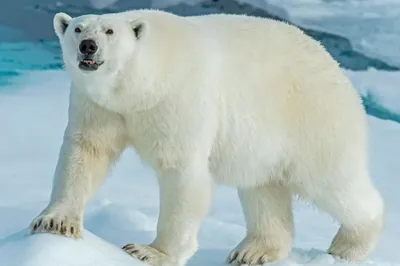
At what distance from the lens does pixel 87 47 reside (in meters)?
3.05

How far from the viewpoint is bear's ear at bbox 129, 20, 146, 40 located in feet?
10.5

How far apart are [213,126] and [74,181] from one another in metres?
0.58

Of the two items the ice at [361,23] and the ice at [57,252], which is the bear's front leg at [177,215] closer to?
the ice at [57,252]

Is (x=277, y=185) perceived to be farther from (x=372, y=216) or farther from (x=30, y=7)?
(x=30, y=7)

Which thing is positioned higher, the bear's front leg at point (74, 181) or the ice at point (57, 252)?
the bear's front leg at point (74, 181)

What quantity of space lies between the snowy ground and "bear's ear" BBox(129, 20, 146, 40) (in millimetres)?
629

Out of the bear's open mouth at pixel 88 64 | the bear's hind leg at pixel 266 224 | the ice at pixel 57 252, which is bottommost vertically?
the bear's hind leg at pixel 266 224

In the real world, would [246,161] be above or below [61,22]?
below

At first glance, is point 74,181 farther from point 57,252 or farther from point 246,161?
point 246,161

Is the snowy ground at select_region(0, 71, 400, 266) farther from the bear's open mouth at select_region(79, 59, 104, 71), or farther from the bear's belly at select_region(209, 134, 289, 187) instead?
the bear's open mouth at select_region(79, 59, 104, 71)

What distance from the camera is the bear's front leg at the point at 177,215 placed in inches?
130

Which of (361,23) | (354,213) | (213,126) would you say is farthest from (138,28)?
(361,23)

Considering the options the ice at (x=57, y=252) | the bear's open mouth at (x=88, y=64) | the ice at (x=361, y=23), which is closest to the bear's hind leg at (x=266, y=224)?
the ice at (x=57, y=252)

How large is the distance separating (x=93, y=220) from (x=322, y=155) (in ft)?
4.59
